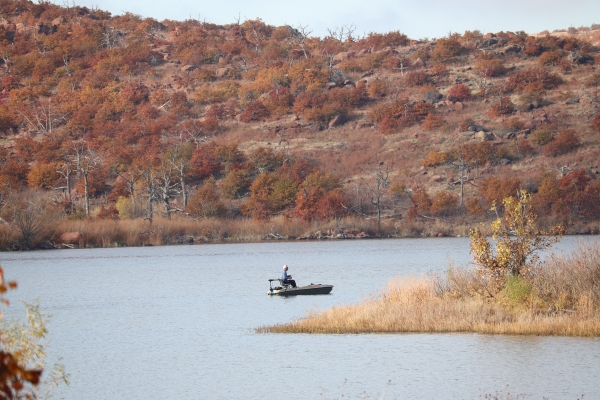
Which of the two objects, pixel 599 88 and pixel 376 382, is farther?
pixel 599 88

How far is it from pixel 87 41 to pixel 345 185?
193ft

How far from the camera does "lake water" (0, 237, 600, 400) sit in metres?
16.3

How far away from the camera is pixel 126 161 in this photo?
264ft

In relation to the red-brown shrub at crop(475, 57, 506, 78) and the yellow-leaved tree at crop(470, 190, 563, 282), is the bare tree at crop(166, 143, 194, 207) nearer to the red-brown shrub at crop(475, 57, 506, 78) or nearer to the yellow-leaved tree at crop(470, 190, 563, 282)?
the red-brown shrub at crop(475, 57, 506, 78)

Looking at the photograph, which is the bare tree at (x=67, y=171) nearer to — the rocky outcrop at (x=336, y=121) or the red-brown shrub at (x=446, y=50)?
the rocky outcrop at (x=336, y=121)

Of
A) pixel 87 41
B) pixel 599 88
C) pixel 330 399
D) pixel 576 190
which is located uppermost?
pixel 87 41

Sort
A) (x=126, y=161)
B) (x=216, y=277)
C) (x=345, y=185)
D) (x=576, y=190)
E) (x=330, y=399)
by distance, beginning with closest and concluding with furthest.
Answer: (x=330, y=399) < (x=216, y=277) < (x=576, y=190) < (x=345, y=185) < (x=126, y=161)

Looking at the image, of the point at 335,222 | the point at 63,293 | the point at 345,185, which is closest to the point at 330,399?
the point at 63,293

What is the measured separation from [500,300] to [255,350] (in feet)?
21.6

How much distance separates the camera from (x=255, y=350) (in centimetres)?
2086

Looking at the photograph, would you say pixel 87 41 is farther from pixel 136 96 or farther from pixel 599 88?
pixel 599 88

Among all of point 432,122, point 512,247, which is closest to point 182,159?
point 432,122

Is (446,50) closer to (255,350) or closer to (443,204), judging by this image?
(443,204)

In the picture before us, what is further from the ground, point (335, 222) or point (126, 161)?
point (126, 161)
